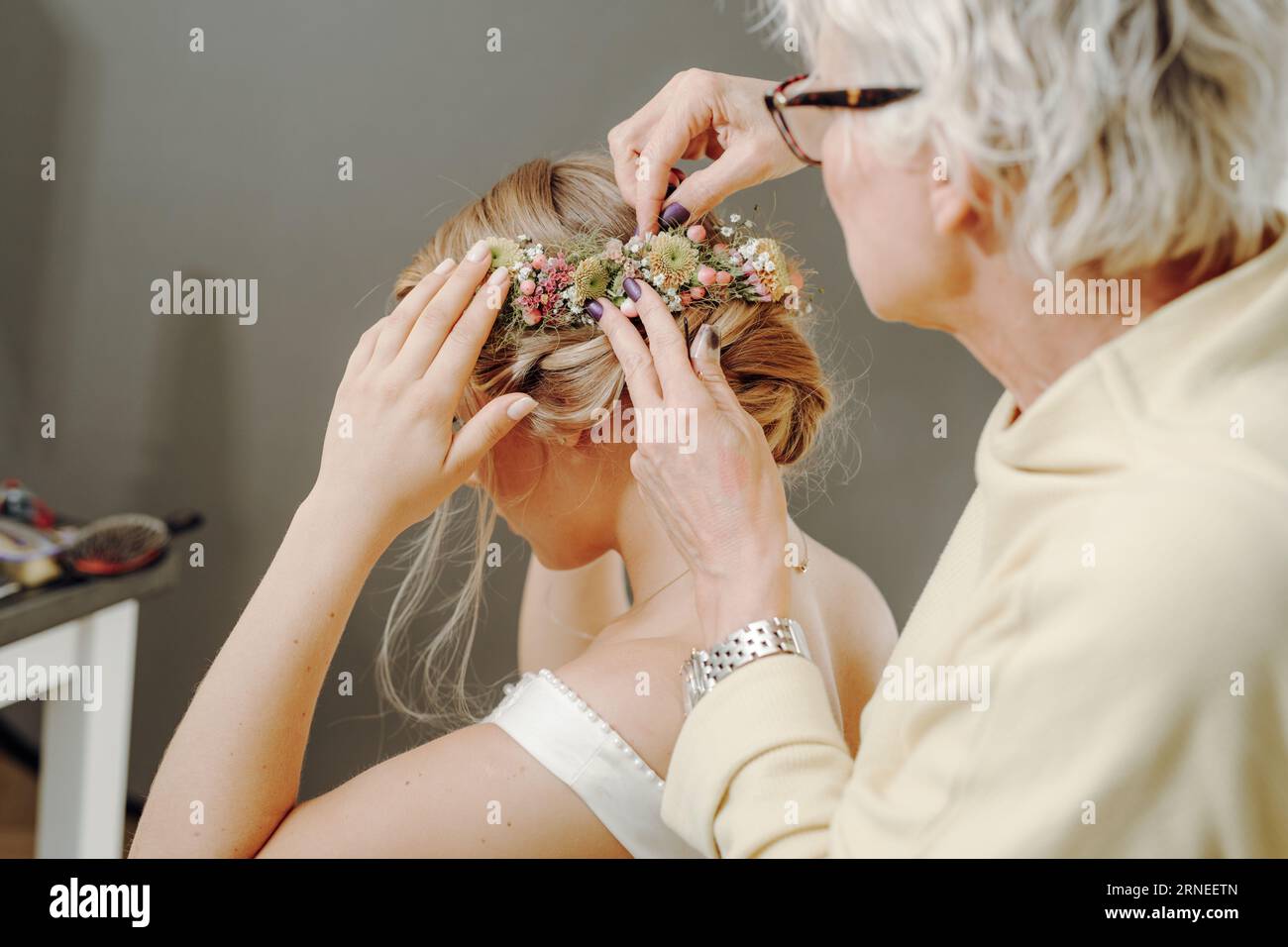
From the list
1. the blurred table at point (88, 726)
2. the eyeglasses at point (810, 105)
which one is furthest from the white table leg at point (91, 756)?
the eyeglasses at point (810, 105)

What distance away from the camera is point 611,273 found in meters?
0.99

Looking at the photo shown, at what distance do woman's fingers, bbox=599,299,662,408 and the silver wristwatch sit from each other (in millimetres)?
232

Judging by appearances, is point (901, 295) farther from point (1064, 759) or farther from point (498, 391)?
point (498, 391)

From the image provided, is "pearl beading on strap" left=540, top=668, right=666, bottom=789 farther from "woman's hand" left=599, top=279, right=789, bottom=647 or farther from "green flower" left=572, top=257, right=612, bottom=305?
"green flower" left=572, top=257, right=612, bottom=305

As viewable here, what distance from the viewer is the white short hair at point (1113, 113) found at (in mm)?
597

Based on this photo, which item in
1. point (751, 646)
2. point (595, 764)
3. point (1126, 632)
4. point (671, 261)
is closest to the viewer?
point (1126, 632)

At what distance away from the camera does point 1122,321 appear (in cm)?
66

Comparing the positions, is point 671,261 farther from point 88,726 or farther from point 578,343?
point 88,726

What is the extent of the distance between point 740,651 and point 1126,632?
0.99 feet

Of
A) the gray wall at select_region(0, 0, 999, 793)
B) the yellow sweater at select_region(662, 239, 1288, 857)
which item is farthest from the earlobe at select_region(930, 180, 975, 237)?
the gray wall at select_region(0, 0, 999, 793)

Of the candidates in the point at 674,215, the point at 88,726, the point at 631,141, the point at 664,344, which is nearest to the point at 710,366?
the point at 664,344
